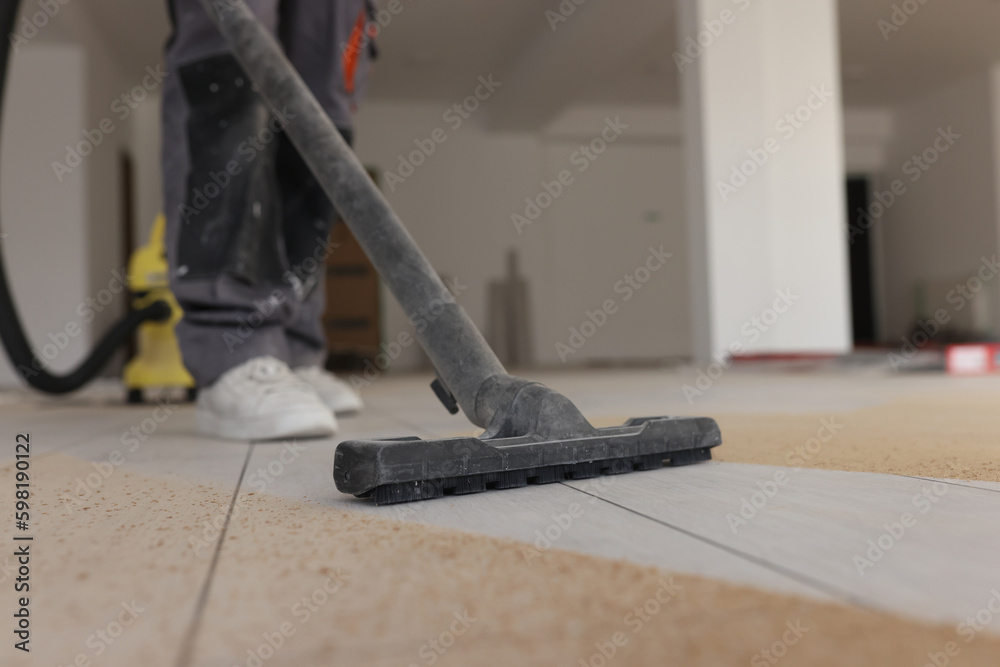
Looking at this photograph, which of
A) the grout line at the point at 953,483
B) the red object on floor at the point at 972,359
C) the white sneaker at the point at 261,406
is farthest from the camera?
the red object on floor at the point at 972,359

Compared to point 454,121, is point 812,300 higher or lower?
lower

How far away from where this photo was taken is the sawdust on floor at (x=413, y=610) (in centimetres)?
30

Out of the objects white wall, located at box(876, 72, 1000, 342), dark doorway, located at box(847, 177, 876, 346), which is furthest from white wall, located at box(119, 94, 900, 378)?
white wall, located at box(876, 72, 1000, 342)

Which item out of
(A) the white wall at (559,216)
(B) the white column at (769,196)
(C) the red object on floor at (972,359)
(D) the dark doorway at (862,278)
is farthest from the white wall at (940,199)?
(C) the red object on floor at (972,359)

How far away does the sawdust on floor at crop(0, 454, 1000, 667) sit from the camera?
0.99 ft

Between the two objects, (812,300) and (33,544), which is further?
(812,300)

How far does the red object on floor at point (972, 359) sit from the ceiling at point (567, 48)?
3.08 metres

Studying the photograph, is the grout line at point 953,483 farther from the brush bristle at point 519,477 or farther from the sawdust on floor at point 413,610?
the sawdust on floor at point 413,610

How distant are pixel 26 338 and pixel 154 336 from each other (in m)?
0.52

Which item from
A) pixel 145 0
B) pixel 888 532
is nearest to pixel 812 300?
pixel 888 532

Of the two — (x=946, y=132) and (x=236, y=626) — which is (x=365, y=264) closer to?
(x=946, y=132)

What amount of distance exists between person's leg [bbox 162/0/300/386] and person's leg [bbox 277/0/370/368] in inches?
6.6

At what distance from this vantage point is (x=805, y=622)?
32cm

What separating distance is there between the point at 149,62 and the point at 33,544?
6601mm
